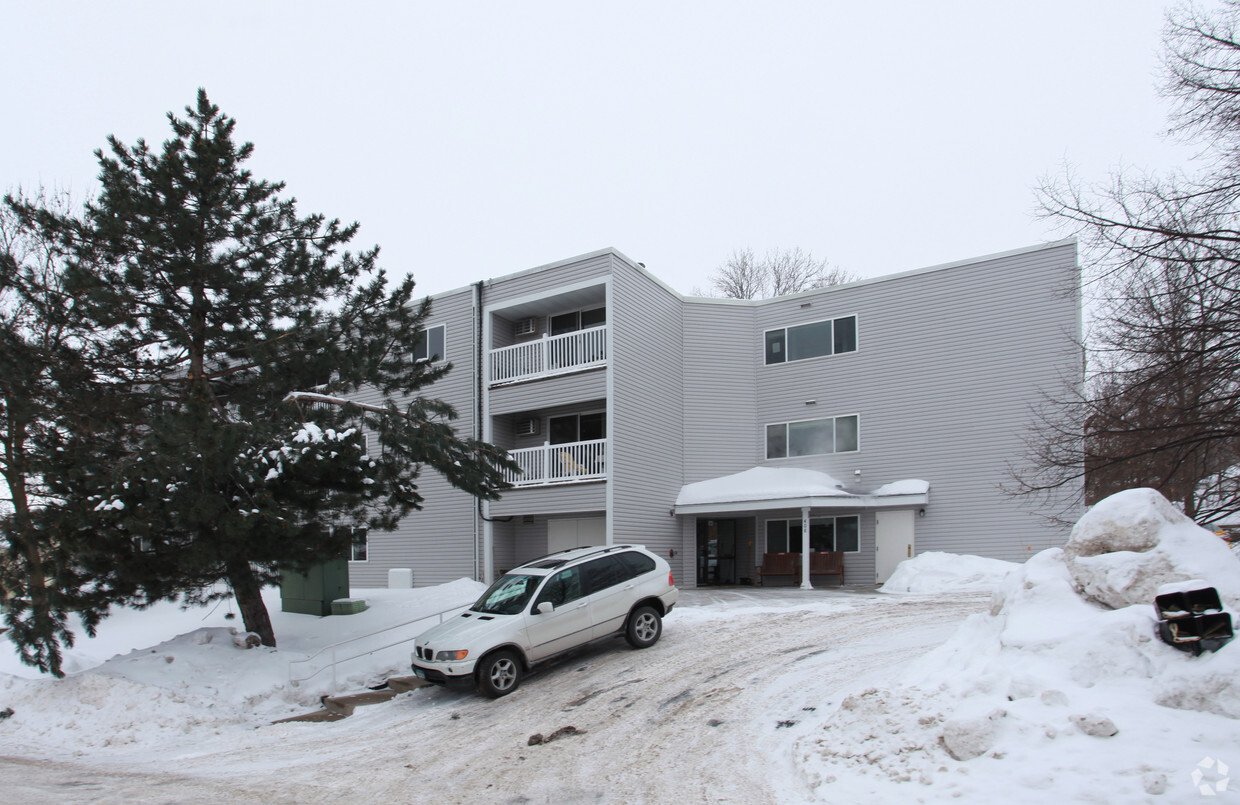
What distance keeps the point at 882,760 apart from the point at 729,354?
17.7 m

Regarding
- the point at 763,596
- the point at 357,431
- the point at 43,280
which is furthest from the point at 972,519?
the point at 43,280

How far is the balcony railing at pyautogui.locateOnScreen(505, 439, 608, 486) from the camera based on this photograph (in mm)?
20312

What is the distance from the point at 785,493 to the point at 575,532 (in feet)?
18.7

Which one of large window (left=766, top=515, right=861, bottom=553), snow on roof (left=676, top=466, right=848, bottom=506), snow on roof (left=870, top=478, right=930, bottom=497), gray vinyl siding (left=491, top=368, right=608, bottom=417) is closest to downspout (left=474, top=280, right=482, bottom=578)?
gray vinyl siding (left=491, top=368, right=608, bottom=417)

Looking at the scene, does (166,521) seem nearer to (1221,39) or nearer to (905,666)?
(905,666)

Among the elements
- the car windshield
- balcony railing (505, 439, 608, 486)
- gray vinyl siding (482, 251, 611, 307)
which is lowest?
the car windshield

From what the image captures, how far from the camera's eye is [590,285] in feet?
68.5

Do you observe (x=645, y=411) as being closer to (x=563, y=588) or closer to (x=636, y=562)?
(x=636, y=562)

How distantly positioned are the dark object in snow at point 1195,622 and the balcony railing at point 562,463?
1435 cm

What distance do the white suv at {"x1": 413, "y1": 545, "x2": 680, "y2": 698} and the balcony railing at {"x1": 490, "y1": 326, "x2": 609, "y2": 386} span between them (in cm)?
847

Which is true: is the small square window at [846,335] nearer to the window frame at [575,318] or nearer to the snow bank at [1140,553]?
the window frame at [575,318]

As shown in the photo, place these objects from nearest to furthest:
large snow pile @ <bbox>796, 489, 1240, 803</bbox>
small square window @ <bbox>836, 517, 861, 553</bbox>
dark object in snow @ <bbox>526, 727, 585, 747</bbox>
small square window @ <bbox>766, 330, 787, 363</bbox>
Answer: large snow pile @ <bbox>796, 489, 1240, 803</bbox> < dark object in snow @ <bbox>526, 727, 585, 747</bbox> < small square window @ <bbox>836, 517, 861, 553</bbox> < small square window @ <bbox>766, 330, 787, 363</bbox>

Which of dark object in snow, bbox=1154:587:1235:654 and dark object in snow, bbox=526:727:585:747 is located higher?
dark object in snow, bbox=1154:587:1235:654

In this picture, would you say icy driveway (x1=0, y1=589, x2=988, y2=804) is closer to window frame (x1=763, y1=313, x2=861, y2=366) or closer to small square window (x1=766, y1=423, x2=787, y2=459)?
small square window (x1=766, y1=423, x2=787, y2=459)
